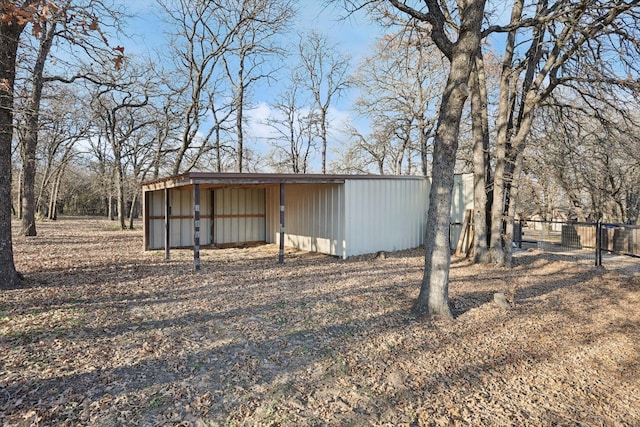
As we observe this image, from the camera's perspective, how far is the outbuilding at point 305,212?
31.4 ft

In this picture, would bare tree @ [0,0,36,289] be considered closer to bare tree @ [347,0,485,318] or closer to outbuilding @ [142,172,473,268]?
outbuilding @ [142,172,473,268]

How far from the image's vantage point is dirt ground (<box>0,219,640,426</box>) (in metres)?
2.68

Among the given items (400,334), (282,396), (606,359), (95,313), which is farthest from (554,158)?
(95,313)

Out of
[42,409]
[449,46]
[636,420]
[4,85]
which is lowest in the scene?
[636,420]

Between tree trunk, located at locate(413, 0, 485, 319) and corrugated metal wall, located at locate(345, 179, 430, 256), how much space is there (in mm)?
4822

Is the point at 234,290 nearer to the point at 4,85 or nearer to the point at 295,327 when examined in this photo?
the point at 295,327

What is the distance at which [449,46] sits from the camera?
4.80m

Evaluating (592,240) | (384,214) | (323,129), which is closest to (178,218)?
(384,214)

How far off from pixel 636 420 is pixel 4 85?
6.49 m

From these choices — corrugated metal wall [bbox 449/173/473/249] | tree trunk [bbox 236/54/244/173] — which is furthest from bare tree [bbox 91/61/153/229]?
corrugated metal wall [bbox 449/173/473/249]

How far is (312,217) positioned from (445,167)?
6543 millimetres

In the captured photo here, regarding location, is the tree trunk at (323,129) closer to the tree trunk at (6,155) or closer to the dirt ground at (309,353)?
the dirt ground at (309,353)

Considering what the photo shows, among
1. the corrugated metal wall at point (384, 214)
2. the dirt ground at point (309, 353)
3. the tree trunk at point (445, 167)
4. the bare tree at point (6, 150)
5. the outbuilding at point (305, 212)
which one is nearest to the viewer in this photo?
the dirt ground at point (309, 353)

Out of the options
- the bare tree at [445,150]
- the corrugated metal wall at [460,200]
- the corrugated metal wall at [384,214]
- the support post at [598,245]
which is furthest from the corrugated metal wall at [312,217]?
the support post at [598,245]
